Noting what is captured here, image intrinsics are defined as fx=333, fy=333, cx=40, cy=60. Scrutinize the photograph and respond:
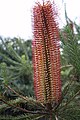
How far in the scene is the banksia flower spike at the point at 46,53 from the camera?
51.2 inches

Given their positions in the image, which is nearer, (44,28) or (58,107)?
(44,28)

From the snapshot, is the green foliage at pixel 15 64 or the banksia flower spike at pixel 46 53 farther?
the green foliage at pixel 15 64

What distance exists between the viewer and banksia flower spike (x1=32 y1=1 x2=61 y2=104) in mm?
1301

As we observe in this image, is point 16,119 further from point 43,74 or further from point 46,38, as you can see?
point 46,38

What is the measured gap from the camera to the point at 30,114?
1.39m

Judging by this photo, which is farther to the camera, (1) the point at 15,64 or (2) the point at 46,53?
(1) the point at 15,64

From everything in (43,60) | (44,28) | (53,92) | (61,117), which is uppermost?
(44,28)

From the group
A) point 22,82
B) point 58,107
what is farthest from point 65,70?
point 22,82

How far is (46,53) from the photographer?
1304 mm

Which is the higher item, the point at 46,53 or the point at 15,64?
the point at 15,64

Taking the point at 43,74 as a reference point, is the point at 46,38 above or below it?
above

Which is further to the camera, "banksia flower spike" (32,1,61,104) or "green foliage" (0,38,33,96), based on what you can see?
"green foliage" (0,38,33,96)

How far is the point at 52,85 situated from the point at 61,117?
0.16m

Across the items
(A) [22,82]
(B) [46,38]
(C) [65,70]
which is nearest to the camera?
(B) [46,38]
